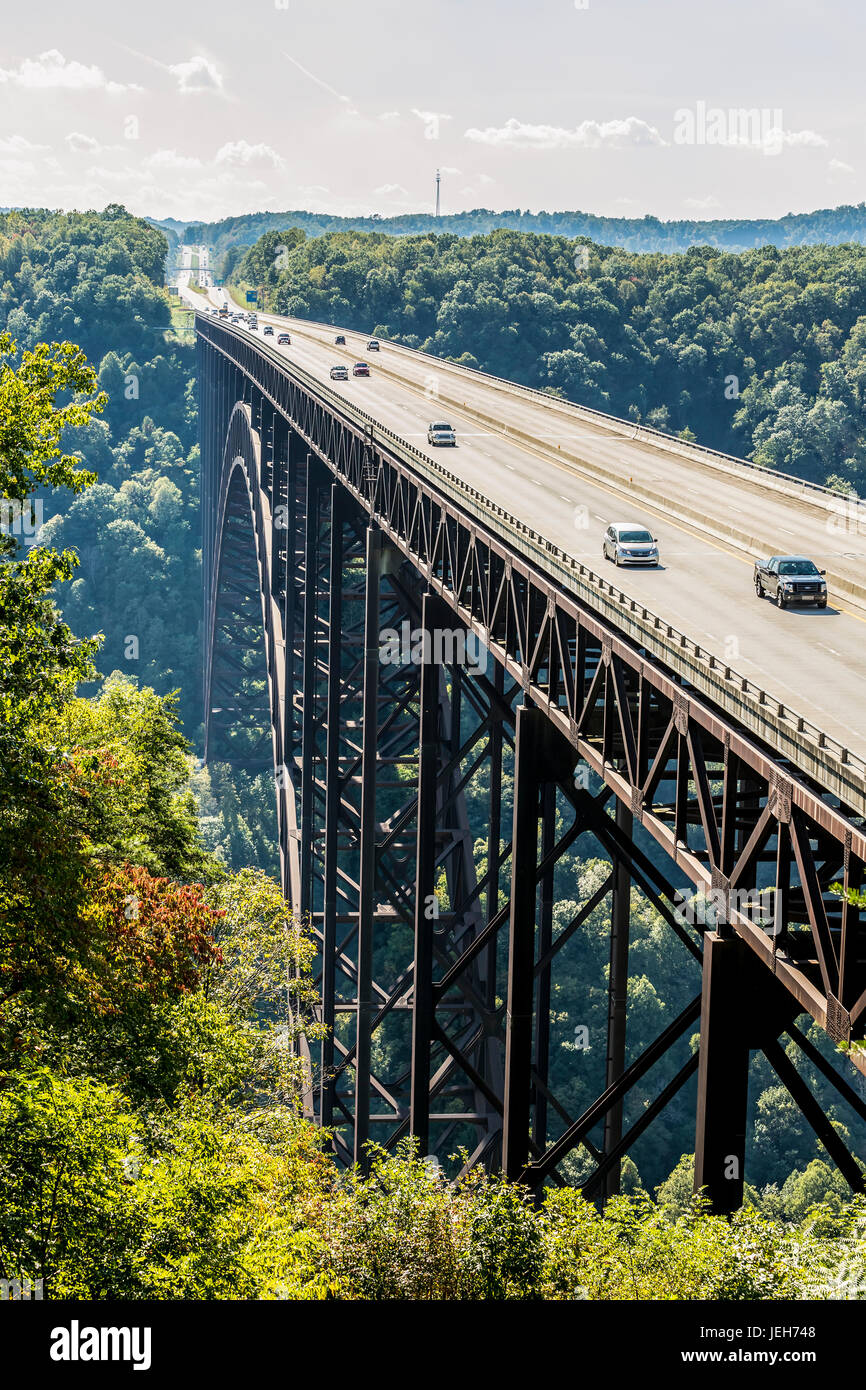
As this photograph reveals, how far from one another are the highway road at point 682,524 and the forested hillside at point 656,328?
7913 centimetres

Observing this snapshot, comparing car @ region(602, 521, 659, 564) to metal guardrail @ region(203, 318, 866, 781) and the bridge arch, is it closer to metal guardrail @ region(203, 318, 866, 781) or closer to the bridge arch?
metal guardrail @ region(203, 318, 866, 781)

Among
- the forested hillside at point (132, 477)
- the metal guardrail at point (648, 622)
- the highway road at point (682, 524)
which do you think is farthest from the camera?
the forested hillside at point (132, 477)

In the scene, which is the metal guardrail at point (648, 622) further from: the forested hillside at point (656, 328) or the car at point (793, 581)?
the forested hillside at point (656, 328)

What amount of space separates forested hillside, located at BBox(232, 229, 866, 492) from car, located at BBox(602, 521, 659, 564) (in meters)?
112

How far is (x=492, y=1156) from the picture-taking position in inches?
1339

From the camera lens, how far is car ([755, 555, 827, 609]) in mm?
25219

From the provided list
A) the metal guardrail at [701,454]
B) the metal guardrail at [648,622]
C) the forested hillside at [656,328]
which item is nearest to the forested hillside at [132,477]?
the forested hillside at [656,328]

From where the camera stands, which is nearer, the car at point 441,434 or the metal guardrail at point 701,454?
the metal guardrail at point 701,454

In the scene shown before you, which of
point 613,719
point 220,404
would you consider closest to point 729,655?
point 613,719

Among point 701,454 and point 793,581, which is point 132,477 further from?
point 793,581

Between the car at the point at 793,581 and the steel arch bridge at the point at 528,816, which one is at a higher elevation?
the car at the point at 793,581

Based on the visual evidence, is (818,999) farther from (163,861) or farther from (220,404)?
(220,404)

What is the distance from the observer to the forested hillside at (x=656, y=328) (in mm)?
141750
